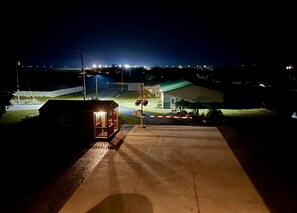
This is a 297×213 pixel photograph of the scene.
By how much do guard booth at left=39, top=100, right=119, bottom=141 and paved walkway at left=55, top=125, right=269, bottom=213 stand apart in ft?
7.18

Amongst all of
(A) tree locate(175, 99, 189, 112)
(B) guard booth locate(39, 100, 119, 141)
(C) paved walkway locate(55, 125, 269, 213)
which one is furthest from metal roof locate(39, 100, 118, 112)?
A: (A) tree locate(175, 99, 189, 112)

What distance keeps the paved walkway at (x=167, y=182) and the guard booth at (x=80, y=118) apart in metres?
2.19

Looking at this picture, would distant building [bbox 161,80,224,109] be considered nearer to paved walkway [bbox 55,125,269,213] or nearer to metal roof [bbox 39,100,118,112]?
metal roof [bbox 39,100,118,112]

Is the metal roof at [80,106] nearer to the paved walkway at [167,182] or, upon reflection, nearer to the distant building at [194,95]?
the paved walkway at [167,182]

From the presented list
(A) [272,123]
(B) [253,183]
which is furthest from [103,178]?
(A) [272,123]

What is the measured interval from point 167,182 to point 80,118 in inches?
325

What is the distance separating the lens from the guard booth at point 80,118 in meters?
14.7

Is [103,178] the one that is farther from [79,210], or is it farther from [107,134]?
[107,134]

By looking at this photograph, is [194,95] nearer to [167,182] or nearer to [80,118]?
[80,118]

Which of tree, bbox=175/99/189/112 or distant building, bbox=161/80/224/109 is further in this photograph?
distant building, bbox=161/80/224/109

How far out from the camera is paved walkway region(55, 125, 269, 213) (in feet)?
25.1

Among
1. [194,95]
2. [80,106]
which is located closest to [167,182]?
[80,106]

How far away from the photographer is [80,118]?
14.9m

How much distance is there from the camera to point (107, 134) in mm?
14469
